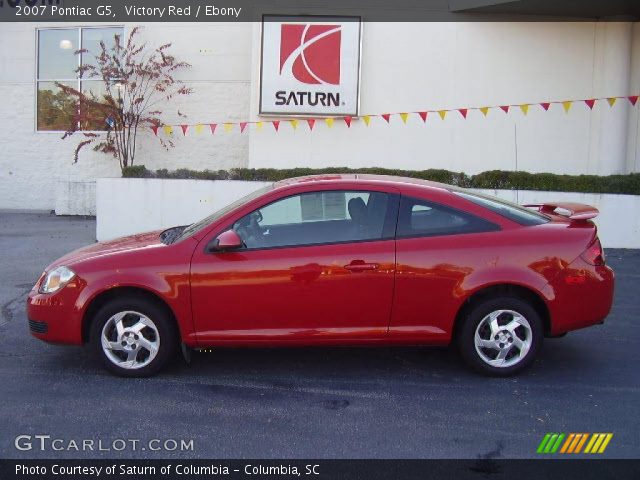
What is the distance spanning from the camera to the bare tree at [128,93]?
15.4m

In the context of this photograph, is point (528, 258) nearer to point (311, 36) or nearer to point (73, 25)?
point (311, 36)

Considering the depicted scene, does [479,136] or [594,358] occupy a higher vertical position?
[479,136]

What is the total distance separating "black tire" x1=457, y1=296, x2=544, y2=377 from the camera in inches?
199

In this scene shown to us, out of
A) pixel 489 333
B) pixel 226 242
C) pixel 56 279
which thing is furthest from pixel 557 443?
pixel 56 279

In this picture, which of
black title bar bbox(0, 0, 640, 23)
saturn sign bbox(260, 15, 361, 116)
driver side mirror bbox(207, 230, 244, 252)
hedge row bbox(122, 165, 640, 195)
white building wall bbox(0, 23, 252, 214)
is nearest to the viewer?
driver side mirror bbox(207, 230, 244, 252)

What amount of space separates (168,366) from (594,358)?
3529mm

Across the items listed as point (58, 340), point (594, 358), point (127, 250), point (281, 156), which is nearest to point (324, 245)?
point (127, 250)

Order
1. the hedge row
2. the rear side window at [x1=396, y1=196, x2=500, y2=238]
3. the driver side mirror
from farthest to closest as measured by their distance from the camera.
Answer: the hedge row → the rear side window at [x1=396, y1=196, x2=500, y2=238] → the driver side mirror

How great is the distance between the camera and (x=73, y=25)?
16.3m

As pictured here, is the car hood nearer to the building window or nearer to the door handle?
the door handle

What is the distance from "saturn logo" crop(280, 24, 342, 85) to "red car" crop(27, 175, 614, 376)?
849 centimetres

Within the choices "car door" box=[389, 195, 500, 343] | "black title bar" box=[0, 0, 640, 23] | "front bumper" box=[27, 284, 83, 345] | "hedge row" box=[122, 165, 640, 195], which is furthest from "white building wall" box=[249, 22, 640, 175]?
"front bumper" box=[27, 284, 83, 345]
